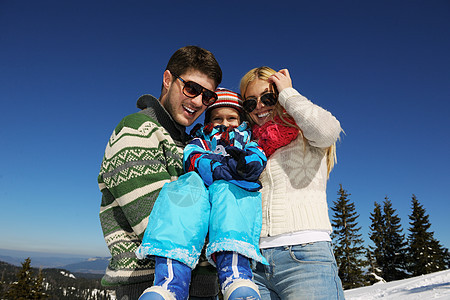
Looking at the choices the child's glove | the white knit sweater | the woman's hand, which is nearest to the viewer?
the child's glove

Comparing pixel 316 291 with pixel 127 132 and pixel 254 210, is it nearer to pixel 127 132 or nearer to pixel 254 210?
pixel 254 210

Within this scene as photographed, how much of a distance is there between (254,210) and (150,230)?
819 millimetres

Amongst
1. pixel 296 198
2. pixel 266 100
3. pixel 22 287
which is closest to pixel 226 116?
pixel 266 100

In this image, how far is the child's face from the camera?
3.64m

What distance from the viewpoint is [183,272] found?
174 centimetres

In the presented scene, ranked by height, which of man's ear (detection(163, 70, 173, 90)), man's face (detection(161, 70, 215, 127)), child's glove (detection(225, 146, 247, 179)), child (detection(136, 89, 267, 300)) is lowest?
child (detection(136, 89, 267, 300))

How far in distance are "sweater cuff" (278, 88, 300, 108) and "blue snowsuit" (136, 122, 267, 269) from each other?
2.60 ft

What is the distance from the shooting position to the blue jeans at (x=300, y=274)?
2.29 metres

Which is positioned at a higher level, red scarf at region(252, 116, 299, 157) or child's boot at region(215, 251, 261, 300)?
red scarf at region(252, 116, 299, 157)

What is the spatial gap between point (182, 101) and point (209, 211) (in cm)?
143

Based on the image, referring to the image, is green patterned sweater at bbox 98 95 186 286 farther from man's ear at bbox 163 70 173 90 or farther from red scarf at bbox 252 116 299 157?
red scarf at bbox 252 116 299 157

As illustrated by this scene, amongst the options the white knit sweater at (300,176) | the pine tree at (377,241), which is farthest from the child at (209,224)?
the pine tree at (377,241)

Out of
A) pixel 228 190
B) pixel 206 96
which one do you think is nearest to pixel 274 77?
pixel 206 96

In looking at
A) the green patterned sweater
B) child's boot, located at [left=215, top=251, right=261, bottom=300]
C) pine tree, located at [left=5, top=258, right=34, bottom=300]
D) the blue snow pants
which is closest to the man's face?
the green patterned sweater
